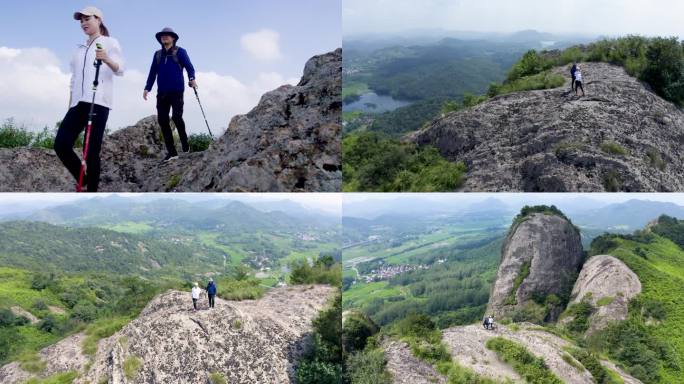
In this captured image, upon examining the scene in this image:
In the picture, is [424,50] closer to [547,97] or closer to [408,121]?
[408,121]

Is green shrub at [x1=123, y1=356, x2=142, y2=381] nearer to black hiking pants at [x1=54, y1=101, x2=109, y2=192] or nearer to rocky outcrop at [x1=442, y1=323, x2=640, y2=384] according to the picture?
black hiking pants at [x1=54, y1=101, x2=109, y2=192]

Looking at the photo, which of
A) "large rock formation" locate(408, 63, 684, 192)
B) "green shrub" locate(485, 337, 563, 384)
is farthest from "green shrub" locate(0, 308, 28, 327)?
"green shrub" locate(485, 337, 563, 384)

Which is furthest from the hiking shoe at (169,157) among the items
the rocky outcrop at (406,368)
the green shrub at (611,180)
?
the green shrub at (611,180)

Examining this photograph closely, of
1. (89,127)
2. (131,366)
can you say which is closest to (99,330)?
(131,366)

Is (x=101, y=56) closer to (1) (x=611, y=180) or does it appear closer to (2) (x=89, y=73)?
(2) (x=89, y=73)

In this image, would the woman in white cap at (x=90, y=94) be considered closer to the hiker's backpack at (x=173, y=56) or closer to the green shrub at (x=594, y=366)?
the hiker's backpack at (x=173, y=56)

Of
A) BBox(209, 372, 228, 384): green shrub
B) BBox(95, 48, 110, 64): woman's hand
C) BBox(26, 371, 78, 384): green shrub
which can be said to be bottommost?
BBox(26, 371, 78, 384): green shrub

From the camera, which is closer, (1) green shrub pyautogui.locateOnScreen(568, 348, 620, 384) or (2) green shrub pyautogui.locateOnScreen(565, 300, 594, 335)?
(1) green shrub pyautogui.locateOnScreen(568, 348, 620, 384)
